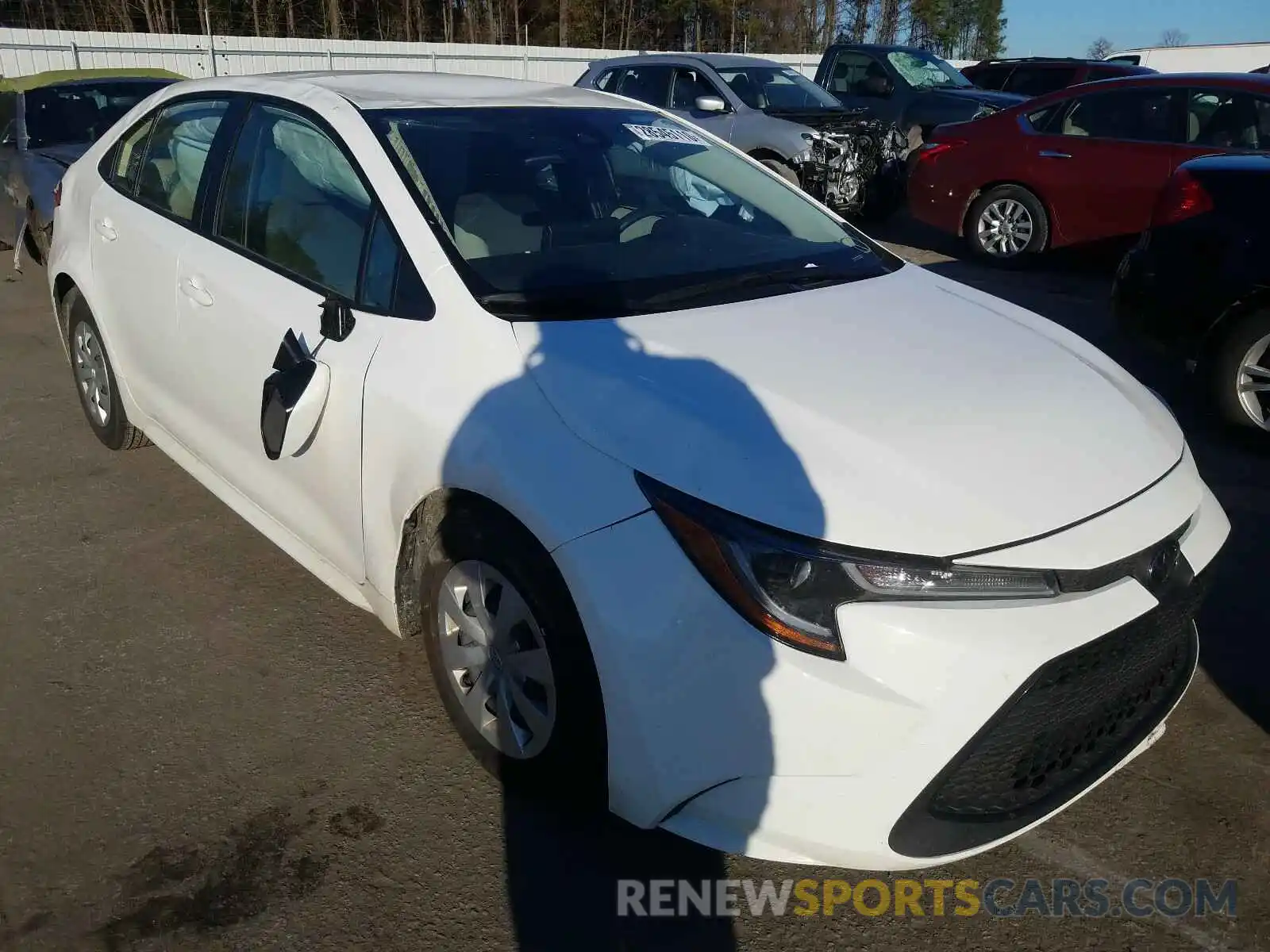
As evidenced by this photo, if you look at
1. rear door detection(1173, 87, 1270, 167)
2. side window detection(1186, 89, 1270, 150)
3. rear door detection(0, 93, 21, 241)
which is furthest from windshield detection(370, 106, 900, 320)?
rear door detection(0, 93, 21, 241)

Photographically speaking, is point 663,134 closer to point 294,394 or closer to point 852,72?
point 294,394

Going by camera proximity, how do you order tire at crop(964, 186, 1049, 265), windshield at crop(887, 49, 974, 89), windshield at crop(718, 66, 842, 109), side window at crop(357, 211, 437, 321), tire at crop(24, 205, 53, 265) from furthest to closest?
windshield at crop(887, 49, 974, 89) → windshield at crop(718, 66, 842, 109) → tire at crop(964, 186, 1049, 265) → tire at crop(24, 205, 53, 265) → side window at crop(357, 211, 437, 321)

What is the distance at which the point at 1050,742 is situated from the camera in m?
2.15

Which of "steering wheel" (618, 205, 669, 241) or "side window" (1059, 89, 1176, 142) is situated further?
"side window" (1059, 89, 1176, 142)

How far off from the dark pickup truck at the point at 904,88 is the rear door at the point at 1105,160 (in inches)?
140

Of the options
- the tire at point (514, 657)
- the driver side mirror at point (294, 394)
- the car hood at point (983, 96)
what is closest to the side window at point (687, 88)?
the car hood at point (983, 96)

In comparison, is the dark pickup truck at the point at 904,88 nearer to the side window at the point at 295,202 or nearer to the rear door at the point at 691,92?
the rear door at the point at 691,92

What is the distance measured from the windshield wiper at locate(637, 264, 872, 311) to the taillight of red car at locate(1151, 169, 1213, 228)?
289 centimetres

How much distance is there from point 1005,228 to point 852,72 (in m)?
5.49

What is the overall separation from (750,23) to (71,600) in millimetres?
43149

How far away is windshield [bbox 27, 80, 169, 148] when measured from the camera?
7910mm

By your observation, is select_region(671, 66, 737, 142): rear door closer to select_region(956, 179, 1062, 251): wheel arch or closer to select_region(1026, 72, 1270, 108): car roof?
select_region(956, 179, 1062, 251): wheel arch

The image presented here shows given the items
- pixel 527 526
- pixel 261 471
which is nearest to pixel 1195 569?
pixel 527 526

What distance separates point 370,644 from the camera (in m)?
3.31
